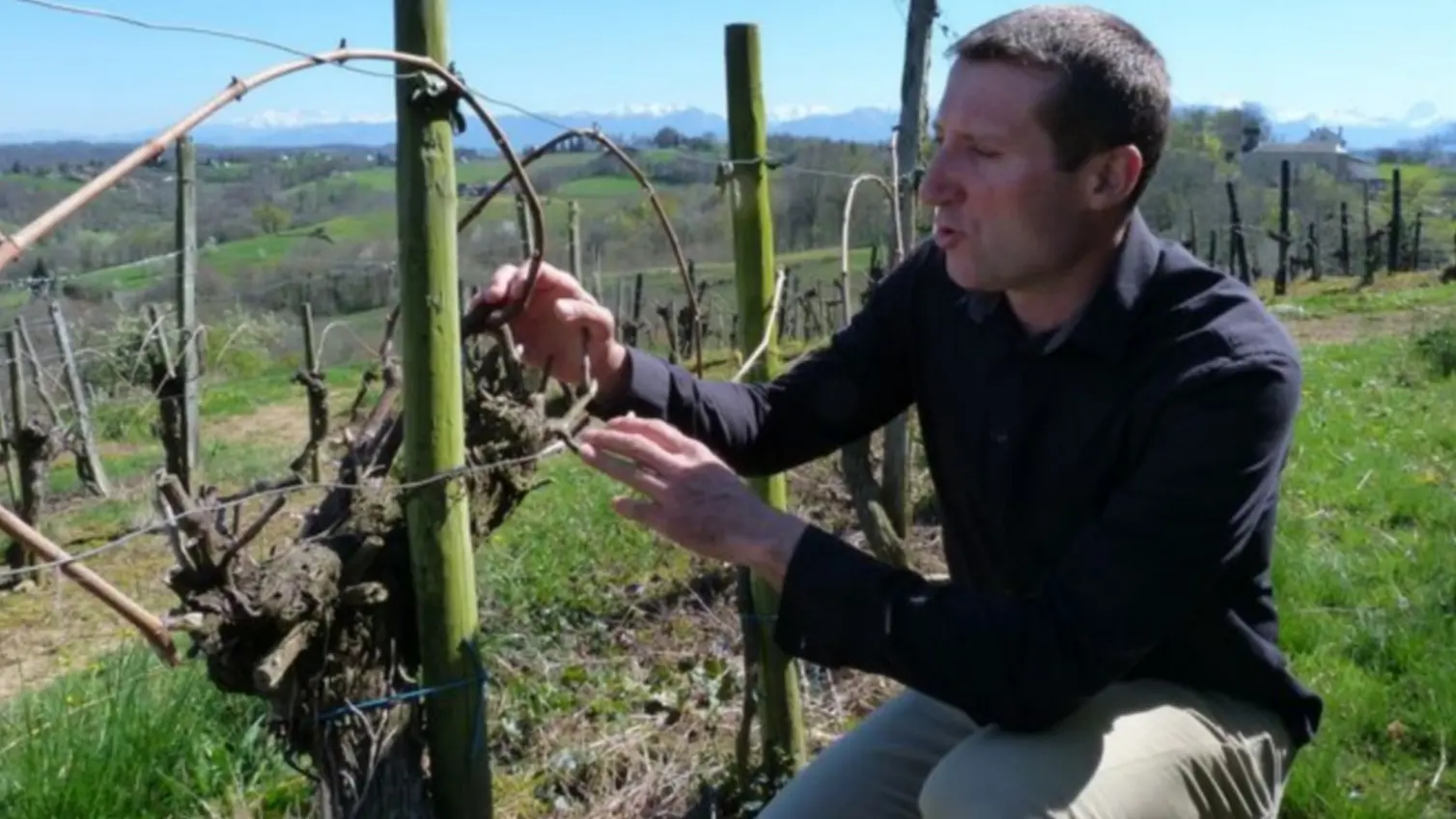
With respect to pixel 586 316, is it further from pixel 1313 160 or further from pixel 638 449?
pixel 1313 160

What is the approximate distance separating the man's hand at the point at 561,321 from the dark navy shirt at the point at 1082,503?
6 centimetres

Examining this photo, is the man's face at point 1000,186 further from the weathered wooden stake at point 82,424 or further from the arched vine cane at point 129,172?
the weathered wooden stake at point 82,424

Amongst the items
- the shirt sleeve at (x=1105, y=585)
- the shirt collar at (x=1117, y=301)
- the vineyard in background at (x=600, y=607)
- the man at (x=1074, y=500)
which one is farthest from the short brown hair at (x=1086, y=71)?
the vineyard in background at (x=600, y=607)

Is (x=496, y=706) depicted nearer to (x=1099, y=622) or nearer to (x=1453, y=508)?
(x=1099, y=622)

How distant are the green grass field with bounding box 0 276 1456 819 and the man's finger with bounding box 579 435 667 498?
58.3 inches

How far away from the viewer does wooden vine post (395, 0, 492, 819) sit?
230cm

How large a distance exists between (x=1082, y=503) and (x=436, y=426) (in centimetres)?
103

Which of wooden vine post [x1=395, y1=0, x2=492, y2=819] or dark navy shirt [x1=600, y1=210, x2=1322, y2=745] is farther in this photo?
Result: wooden vine post [x1=395, y1=0, x2=492, y2=819]

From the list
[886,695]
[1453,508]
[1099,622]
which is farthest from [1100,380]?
[1453,508]

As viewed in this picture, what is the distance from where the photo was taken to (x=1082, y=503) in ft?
7.24

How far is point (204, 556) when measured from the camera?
2.14 meters

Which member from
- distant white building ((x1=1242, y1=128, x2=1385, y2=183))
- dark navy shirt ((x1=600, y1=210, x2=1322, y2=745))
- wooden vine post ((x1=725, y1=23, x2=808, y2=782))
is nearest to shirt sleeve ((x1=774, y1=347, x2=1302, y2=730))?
dark navy shirt ((x1=600, y1=210, x2=1322, y2=745))

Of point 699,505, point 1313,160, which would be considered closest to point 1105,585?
point 699,505

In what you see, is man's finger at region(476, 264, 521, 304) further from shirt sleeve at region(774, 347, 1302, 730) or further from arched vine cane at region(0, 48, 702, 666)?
shirt sleeve at region(774, 347, 1302, 730)
